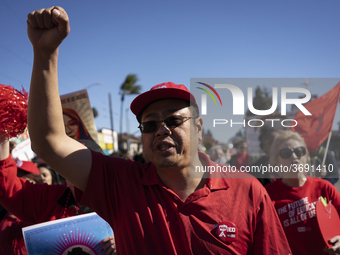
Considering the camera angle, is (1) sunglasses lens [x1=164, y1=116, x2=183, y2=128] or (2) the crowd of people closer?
(2) the crowd of people

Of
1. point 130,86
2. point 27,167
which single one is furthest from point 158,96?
point 130,86

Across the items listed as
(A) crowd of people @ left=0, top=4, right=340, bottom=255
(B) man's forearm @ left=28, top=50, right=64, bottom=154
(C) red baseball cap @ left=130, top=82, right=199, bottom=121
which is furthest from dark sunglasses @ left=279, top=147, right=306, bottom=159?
(B) man's forearm @ left=28, top=50, right=64, bottom=154

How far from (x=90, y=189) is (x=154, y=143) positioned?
493mm

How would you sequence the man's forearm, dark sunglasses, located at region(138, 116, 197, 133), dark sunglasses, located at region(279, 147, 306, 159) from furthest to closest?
dark sunglasses, located at region(279, 147, 306, 159)
dark sunglasses, located at region(138, 116, 197, 133)
the man's forearm

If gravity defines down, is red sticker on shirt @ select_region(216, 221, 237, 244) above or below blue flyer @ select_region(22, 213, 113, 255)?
above

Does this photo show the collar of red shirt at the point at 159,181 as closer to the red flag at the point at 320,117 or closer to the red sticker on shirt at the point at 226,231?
the red sticker on shirt at the point at 226,231

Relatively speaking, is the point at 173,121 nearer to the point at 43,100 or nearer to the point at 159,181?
the point at 159,181

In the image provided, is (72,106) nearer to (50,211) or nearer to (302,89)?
(50,211)

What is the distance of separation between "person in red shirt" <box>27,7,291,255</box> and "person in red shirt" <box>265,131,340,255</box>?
922mm

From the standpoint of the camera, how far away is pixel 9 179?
91.4 inches

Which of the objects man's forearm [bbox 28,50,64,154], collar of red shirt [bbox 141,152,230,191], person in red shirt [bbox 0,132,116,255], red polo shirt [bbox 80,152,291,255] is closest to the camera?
man's forearm [bbox 28,50,64,154]

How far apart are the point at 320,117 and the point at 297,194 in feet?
2.51

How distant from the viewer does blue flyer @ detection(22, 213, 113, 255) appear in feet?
6.90

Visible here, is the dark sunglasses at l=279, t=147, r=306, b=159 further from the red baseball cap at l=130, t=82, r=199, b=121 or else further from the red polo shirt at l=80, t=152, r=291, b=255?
the red baseball cap at l=130, t=82, r=199, b=121
